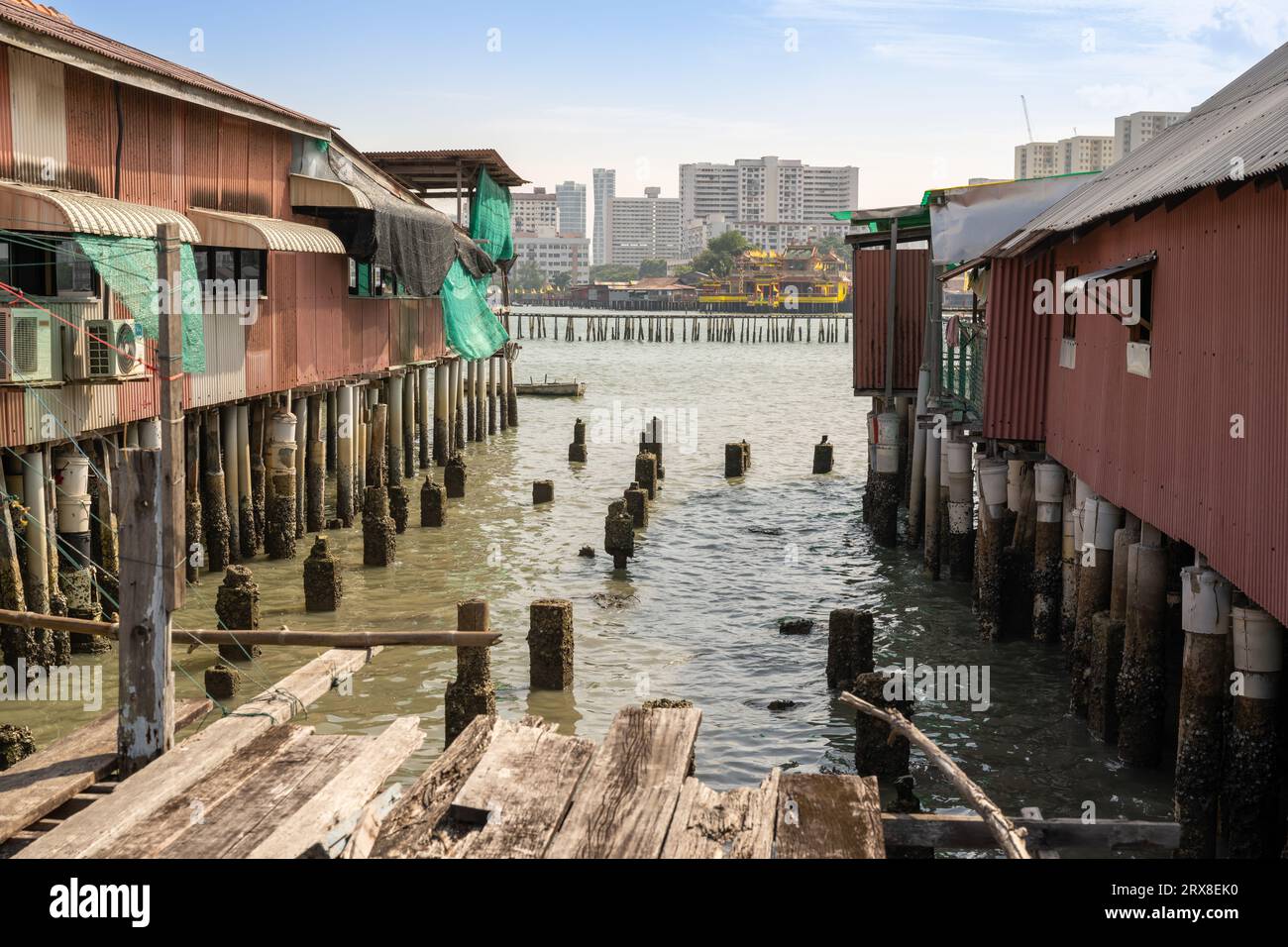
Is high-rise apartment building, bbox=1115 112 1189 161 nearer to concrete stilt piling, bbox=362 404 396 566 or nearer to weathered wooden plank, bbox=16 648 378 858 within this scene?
concrete stilt piling, bbox=362 404 396 566

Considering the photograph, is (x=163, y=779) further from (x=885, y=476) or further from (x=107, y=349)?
(x=885, y=476)

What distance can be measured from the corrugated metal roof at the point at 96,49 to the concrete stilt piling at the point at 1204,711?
11.1m

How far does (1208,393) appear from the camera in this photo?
10.5 metres

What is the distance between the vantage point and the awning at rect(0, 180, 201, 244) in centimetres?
1271

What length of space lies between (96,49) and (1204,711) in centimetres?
1214

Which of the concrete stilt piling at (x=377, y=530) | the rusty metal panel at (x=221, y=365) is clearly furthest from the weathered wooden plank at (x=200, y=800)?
the concrete stilt piling at (x=377, y=530)

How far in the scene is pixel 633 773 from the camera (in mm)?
5762

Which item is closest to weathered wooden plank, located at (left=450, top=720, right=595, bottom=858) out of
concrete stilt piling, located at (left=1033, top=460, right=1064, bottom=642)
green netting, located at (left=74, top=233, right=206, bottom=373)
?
green netting, located at (left=74, top=233, right=206, bottom=373)

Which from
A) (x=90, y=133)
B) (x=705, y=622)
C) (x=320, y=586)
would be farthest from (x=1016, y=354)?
(x=90, y=133)

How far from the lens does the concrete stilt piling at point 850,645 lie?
44.3ft

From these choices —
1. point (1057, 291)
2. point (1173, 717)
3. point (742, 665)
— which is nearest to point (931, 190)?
point (1057, 291)
